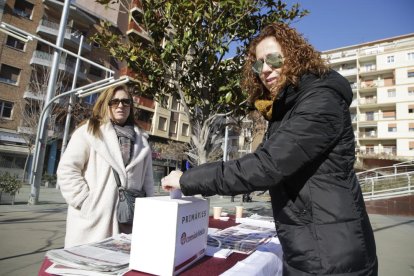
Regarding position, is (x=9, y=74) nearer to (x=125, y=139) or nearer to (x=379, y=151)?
(x=125, y=139)

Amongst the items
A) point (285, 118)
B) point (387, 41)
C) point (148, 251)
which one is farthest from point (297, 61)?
point (387, 41)

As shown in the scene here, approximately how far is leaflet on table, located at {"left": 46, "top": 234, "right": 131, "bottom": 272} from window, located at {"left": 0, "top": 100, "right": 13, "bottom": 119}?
27993 millimetres

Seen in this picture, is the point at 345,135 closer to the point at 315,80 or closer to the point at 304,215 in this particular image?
the point at 315,80

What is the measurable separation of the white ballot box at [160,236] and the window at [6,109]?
2833 centimetres

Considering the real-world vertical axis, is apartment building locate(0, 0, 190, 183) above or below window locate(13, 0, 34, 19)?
below

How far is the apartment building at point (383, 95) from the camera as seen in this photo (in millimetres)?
41531

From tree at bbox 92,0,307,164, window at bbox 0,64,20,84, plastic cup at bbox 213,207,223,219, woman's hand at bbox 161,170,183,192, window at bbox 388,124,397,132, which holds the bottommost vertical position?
plastic cup at bbox 213,207,223,219

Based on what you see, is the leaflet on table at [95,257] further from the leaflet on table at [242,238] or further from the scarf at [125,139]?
the scarf at [125,139]

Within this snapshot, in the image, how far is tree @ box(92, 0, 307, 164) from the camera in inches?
183

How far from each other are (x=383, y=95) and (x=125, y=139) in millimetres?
49538

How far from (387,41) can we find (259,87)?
192 ft

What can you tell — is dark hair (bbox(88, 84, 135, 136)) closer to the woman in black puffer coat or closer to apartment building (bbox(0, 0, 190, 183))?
the woman in black puffer coat

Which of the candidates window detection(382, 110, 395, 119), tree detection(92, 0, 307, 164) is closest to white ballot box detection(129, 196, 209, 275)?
tree detection(92, 0, 307, 164)

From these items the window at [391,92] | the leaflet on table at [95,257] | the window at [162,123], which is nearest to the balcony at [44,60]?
the window at [162,123]
